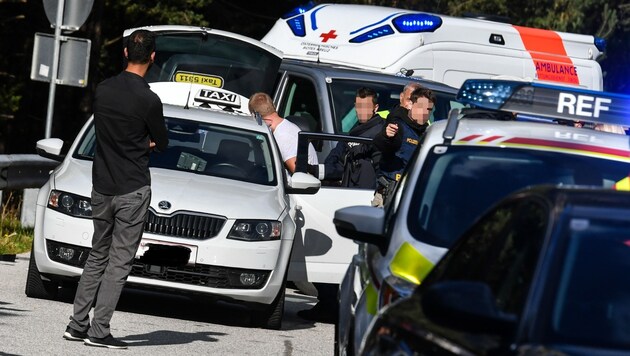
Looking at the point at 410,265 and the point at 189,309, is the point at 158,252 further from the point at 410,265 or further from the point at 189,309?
the point at 410,265

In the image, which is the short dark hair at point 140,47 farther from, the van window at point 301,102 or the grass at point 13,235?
the grass at point 13,235

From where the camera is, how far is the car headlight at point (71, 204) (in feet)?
35.8

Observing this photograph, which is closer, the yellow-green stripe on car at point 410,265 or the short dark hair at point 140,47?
the yellow-green stripe on car at point 410,265

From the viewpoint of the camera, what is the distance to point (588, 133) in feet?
24.6

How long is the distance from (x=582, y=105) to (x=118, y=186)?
3.02 metres

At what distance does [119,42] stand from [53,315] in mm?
24566

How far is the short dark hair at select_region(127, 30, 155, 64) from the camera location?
9.11 metres

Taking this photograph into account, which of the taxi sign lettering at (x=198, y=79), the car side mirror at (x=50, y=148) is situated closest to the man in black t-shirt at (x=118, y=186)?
the car side mirror at (x=50, y=148)

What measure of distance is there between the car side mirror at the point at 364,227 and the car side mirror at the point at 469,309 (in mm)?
2137

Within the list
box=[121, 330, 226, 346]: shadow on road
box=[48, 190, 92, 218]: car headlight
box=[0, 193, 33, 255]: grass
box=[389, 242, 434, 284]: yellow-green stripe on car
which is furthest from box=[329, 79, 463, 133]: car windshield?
box=[389, 242, 434, 284]: yellow-green stripe on car

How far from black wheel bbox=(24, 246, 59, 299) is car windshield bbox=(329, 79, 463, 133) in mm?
3823

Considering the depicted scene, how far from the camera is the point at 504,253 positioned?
488cm

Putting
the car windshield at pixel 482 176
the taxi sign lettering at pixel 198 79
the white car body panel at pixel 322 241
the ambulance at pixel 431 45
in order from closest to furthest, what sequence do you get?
the car windshield at pixel 482 176, the white car body panel at pixel 322 241, the taxi sign lettering at pixel 198 79, the ambulance at pixel 431 45

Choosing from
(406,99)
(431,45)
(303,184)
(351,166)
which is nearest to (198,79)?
(431,45)
